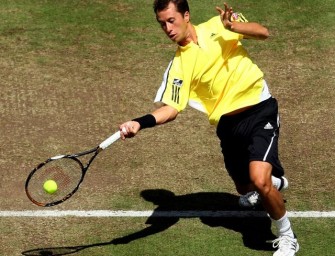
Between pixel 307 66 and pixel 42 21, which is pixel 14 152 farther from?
pixel 307 66

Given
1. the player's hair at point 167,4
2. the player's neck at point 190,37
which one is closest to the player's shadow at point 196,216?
the player's neck at point 190,37

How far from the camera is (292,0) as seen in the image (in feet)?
54.1

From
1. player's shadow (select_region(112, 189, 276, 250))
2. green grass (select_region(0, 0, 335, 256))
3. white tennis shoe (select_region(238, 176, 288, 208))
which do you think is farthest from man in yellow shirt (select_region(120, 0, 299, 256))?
green grass (select_region(0, 0, 335, 256))

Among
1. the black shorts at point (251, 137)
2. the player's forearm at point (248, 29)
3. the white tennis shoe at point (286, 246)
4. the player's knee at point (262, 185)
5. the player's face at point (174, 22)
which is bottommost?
the white tennis shoe at point (286, 246)

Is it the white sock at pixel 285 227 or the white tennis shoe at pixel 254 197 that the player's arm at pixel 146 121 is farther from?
the white sock at pixel 285 227

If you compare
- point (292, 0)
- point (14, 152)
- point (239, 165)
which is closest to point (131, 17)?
point (292, 0)

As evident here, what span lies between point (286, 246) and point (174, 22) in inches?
111

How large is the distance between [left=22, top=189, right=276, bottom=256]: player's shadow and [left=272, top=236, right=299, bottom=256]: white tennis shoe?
30 centimetres

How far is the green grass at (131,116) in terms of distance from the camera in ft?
36.6

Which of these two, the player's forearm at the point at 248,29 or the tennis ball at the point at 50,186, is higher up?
the player's forearm at the point at 248,29

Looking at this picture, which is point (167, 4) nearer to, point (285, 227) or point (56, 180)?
point (56, 180)

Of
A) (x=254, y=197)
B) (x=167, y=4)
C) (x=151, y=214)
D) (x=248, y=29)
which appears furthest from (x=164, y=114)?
(x=254, y=197)

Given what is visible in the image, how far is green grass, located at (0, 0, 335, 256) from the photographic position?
439 inches

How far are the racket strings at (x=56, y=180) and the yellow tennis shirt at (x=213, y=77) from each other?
4.21 feet
